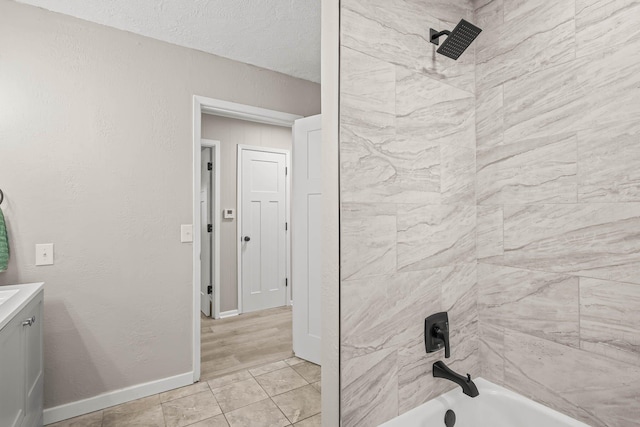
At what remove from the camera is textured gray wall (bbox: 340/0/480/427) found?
1.18m

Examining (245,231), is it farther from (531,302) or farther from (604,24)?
(604,24)

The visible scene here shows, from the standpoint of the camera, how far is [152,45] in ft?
7.30

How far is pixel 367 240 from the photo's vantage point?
3.98ft

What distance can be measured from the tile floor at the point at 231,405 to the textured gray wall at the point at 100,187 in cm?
17

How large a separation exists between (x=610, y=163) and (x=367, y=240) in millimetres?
919

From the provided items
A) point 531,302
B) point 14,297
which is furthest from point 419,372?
point 14,297

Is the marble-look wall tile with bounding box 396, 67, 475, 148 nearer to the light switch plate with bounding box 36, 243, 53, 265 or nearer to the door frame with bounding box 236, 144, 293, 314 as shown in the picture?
the light switch plate with bounding box 36, 243, 53, 265

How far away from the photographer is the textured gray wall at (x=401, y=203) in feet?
3.88

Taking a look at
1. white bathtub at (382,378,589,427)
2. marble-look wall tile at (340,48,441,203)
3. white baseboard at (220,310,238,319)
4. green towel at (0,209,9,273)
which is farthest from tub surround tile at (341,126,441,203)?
white baseboard at (220,310,238,319)

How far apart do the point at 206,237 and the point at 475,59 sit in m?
3.46

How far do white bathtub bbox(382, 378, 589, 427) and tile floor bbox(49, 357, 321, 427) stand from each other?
0.86 meters

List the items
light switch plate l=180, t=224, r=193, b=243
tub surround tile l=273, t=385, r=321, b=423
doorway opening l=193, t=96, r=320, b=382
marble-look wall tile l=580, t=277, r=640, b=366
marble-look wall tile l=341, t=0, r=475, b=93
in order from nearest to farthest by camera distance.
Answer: marble-look wall tile l=580, t=277, r=640, b=366 → marble-look wall tile l=341, t=0, r=475, b=93 → tub surround tile l=273, t=385, r=321, b=423 → light switch plate l=180, t=224, r=193, b=243 → doorway opening l=193, t=96, r=320, b=382

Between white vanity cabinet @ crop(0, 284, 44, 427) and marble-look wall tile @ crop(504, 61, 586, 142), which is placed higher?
marble-look wall tile @ crop(504, 61, 586, 142)

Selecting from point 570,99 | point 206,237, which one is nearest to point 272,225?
point 206,237
